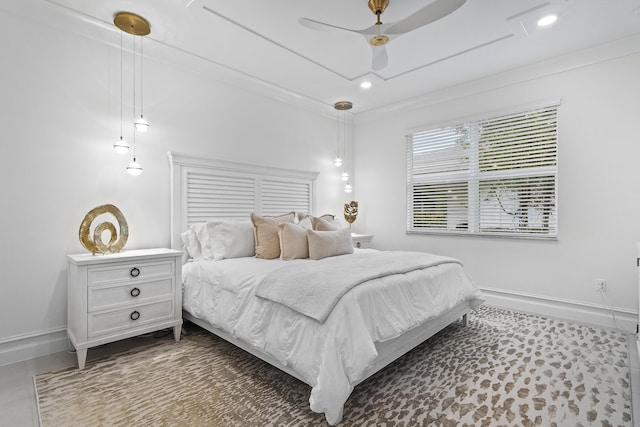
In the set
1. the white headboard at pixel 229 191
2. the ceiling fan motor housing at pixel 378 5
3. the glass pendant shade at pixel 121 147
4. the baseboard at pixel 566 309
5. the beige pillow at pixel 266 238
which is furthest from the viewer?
the white headboard at pixel 229 191

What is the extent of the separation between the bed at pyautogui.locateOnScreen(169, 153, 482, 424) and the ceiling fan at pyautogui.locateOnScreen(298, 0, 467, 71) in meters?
1.67

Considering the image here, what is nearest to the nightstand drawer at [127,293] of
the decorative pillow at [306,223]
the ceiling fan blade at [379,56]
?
the decorative pillow at [306,223]

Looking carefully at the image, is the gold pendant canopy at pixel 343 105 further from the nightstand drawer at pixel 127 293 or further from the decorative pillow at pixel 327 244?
the nightstand drawer at pixel 127 293

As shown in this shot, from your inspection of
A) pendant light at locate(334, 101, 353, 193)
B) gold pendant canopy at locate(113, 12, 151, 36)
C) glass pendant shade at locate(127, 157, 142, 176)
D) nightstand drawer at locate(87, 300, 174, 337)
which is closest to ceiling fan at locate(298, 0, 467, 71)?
gold pendant canopy at locate(113, 12, 151, 36)

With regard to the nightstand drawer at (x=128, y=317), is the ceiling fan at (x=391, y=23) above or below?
above

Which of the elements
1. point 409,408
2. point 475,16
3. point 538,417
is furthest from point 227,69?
point 538,417

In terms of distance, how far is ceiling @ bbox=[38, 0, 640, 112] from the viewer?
252cm

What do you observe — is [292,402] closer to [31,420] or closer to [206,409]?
[206,409]

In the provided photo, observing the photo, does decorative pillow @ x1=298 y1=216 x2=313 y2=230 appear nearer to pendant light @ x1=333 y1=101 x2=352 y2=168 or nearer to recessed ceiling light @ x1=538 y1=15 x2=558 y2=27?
pendant light @ x1=333 y1=101 x2=352 y2=168

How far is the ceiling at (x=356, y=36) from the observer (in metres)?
Answer: 2.52

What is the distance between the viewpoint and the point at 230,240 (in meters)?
3.16

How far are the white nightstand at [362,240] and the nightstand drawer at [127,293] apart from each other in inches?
103

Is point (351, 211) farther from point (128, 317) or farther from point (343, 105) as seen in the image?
point (128, 317)

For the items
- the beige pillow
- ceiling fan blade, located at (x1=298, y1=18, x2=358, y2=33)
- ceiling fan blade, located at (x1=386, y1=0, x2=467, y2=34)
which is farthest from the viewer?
the beige pillow
